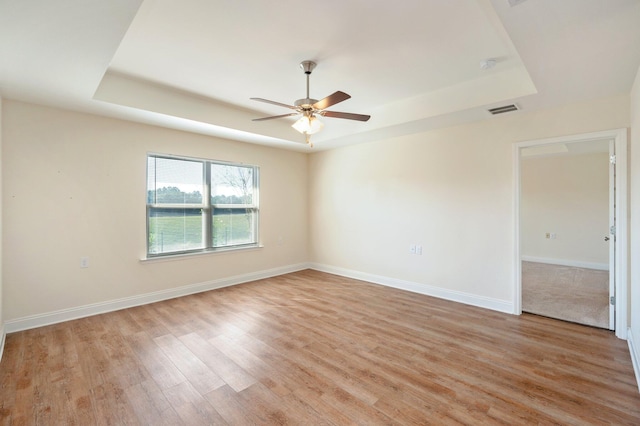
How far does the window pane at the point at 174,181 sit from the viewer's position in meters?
4.12

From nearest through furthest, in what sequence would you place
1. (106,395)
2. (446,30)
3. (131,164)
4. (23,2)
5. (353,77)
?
(23,2)
(106,395)
(446,30)
(353,77)
(131,164)

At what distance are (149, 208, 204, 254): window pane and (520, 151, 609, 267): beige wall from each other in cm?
726

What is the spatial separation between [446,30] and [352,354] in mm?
2915

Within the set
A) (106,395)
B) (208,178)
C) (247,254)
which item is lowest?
(106,395)

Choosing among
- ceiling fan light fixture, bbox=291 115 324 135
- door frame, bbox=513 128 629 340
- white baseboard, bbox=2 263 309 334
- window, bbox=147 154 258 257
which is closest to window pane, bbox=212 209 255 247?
window, bbox=147 154 258 257

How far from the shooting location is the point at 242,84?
3387 millimetres

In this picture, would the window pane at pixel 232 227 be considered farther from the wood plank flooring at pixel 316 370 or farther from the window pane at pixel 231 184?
the wood plank flooring at pixel 316 370

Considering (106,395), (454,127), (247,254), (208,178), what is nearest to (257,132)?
(208,178)

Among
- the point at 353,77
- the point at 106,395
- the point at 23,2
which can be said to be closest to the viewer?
the point at 23,2

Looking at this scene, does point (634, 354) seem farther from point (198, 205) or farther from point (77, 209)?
point (77, 209)

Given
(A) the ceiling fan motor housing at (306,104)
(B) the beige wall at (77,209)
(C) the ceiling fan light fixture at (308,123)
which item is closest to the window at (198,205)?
(B) the beige wall at (77,209)

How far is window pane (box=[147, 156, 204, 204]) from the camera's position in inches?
162

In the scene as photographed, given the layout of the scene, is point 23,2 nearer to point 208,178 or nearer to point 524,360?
point 208,178

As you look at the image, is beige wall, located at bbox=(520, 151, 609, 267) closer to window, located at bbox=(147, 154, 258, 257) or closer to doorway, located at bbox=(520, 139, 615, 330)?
doorway, located at bbox=(520, 139, 615, 330)
